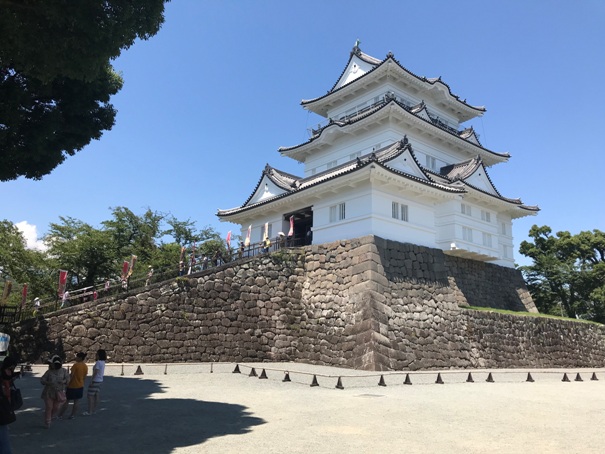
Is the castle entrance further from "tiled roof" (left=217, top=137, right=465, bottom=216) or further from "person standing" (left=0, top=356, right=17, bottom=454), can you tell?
"person standing" (left=0, top=356, right=17, bottom=454)


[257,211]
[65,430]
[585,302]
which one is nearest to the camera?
[65,430]

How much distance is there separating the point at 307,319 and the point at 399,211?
678 cm

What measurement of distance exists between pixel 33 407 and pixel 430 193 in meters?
17.4

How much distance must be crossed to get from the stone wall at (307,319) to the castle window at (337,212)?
4.79 ft

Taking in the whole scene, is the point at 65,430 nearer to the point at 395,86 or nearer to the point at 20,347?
the point at 20,347

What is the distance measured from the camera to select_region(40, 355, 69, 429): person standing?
7.16 m

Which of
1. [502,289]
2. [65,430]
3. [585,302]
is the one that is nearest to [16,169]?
[65,430]

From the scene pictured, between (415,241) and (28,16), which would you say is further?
(415,241)

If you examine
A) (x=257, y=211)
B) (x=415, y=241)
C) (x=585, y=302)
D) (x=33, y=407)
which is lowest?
(x=33, y=407)

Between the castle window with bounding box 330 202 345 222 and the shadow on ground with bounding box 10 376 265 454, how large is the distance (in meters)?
12.0

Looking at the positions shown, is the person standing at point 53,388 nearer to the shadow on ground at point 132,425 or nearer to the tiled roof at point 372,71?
the shadow on ground at point 132,425

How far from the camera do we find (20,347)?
53.1 ft

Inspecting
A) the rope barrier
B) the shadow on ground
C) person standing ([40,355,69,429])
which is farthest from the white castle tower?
person standing ([40,355,69,429])

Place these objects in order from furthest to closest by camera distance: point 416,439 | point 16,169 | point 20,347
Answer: point 20,347 → point 16,169 → point 416,439
